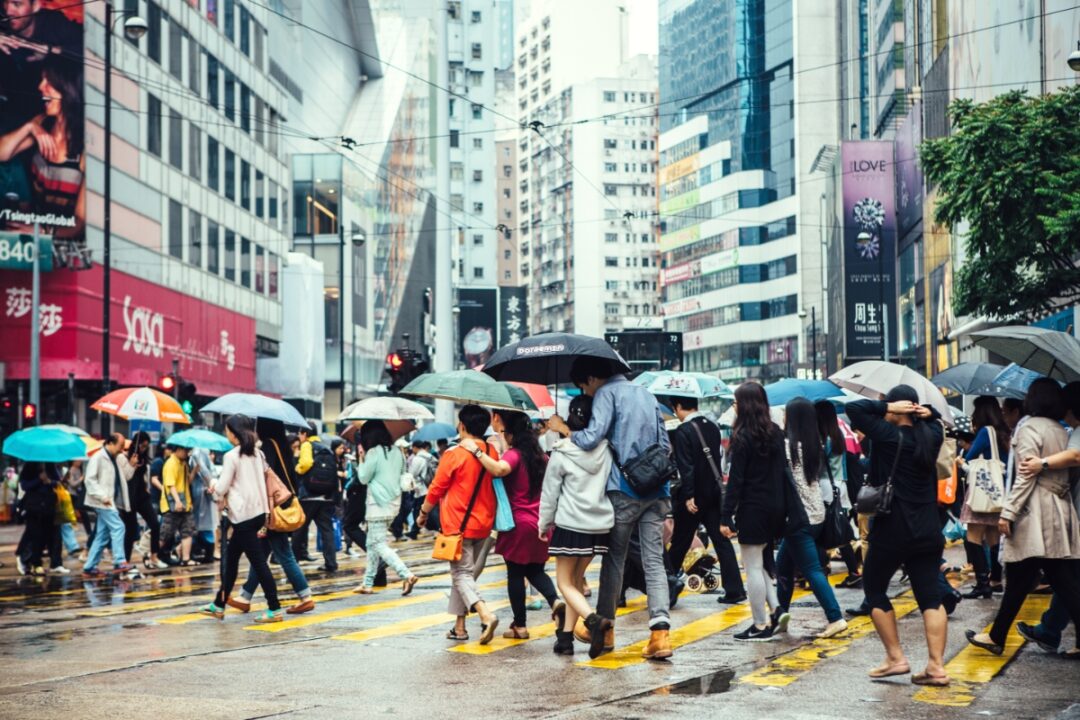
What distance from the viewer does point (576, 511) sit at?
9773 millimetres

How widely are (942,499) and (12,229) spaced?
30646mm

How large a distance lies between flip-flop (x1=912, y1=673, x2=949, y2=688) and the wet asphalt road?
9 centimetres

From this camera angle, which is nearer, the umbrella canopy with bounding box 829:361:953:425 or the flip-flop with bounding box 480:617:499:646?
the umbrella canopy with bounding box 829:361:953:425

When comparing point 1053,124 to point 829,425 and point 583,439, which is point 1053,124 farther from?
point 583,439

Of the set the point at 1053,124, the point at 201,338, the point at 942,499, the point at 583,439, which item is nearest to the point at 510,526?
the point at 583,439

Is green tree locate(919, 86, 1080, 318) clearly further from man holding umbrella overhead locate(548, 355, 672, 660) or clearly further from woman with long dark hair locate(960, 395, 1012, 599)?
man holding umbrella overhead locate(548, 355, 672, 660)

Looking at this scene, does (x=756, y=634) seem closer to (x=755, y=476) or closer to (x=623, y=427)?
(x=755, y=476)

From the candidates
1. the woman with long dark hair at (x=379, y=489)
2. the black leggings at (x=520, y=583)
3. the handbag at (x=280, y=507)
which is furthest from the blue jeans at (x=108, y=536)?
the black leggings at (x=520, y=583)

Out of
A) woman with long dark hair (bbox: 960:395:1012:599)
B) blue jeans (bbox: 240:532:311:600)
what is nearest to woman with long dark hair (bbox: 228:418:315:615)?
blue jeans (bbox: 240:532:311:600)

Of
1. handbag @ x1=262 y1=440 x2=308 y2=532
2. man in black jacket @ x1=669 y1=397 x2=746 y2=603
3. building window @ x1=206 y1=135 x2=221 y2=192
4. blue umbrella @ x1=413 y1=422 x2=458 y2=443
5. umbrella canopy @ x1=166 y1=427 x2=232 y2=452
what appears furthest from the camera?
building window @ x1=206 y1=135 x2=221 y2=192

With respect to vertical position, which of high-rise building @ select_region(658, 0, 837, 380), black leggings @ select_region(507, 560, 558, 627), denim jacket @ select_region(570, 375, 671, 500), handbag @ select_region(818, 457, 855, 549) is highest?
high-rise building @ select_region(658, 0, 837, 380)

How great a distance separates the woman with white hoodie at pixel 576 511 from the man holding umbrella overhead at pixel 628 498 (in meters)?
0.07

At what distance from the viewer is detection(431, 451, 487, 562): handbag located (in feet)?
35.9

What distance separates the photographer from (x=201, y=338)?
53.1 meters
